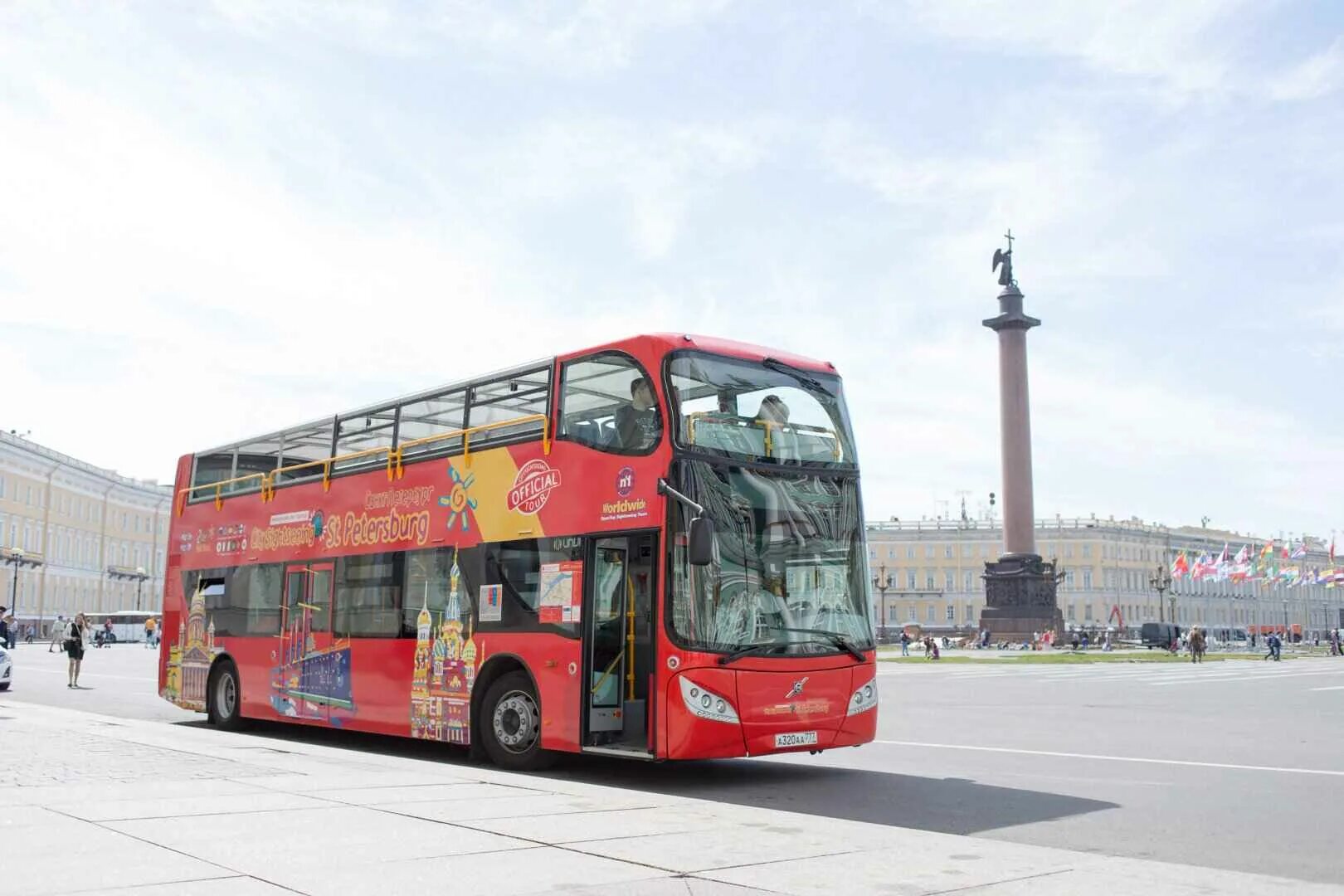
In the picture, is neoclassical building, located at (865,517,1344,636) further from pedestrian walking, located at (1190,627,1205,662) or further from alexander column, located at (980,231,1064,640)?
pedestrian walking, located at (1190,627,1205,662)

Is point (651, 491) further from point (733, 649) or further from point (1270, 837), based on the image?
point (1270, 837)

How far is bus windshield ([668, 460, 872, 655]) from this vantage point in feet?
34.4

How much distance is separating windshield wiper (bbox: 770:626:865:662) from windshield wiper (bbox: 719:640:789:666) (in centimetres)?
22

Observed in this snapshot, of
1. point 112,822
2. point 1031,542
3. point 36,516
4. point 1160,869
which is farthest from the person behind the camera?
point 36,516

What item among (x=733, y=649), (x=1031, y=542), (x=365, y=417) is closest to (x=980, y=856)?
(x=733, y=649)

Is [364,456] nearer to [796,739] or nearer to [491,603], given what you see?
[491,603]

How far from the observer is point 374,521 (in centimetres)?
1409

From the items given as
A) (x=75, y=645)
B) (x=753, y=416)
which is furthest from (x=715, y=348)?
(x=75, y=645)

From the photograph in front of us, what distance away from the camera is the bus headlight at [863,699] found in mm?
11188

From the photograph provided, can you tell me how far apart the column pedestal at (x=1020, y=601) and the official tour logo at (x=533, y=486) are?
188 ft

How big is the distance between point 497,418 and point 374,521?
7.42 ft

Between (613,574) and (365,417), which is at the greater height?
(365,417)

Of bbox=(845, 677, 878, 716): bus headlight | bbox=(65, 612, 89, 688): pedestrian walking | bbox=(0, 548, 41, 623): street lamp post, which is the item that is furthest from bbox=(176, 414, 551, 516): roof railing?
bbox=(0, 548, 41, 623): street lamp post

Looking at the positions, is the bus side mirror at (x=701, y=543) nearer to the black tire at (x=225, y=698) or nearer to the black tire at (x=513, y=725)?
the black tire at (x=513, y=725)
